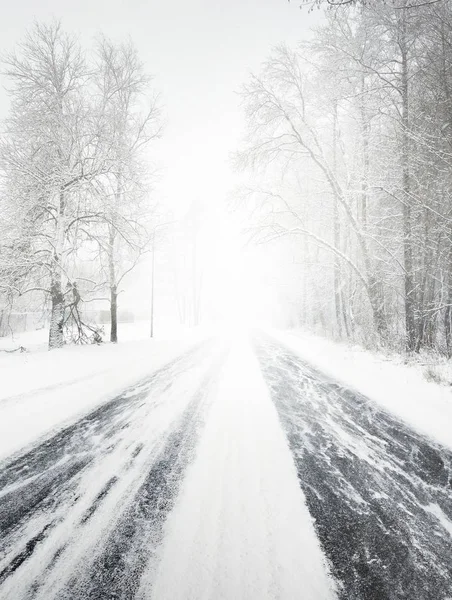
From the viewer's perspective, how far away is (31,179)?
891 centimetres

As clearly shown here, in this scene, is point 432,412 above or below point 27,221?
below

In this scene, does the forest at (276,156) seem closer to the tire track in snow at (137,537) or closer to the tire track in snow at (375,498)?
the tire track in snow at (375,498)

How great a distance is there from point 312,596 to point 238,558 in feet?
1.37

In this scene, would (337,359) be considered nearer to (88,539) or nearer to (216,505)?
(216,505)

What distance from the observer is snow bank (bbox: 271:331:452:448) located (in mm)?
3669

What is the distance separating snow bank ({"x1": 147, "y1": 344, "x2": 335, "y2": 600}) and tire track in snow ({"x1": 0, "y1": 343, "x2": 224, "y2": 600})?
0.56 meters

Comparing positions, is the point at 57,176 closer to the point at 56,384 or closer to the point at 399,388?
the point at 56,384

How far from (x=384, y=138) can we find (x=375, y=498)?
10.7 metres

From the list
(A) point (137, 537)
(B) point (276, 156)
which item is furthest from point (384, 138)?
(A) point (137, 537)

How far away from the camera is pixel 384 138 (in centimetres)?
914

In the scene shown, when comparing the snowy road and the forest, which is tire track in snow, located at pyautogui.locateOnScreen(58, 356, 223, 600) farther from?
the forest

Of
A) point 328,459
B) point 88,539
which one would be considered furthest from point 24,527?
point 328,459

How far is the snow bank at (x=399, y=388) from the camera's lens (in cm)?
367

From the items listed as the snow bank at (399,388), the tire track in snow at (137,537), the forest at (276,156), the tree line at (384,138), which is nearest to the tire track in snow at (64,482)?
the tire track in snow at (137,537)
